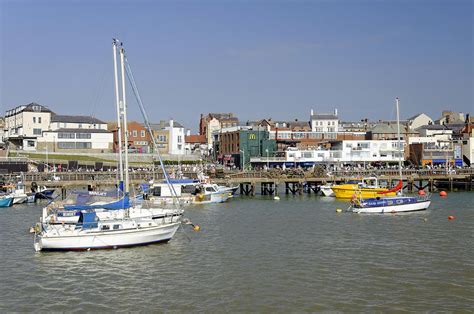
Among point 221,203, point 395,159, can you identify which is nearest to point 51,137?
point 221,203

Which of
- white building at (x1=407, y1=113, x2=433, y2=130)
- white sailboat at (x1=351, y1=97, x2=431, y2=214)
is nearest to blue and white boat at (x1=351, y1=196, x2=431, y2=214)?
white sailboat at (x1=351, y1=97, x2=431, y2=214)

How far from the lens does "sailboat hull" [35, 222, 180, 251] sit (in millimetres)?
35906

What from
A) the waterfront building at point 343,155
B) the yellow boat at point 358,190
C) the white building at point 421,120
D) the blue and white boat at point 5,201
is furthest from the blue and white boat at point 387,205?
the white building at point 421,120

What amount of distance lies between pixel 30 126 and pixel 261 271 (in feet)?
363

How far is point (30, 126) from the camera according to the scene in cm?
12825

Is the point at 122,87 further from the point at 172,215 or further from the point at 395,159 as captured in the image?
the point at 395,159

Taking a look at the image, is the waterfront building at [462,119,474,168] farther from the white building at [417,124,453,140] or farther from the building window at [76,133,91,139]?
the building window at [76,133,91,139]

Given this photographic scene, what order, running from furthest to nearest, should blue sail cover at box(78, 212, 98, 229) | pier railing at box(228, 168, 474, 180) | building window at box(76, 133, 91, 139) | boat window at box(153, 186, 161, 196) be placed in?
building window at box(76, 133, 91, 139) → pier railing at box(228, 168, 474, 180) → boat window at box(153, 186, 161, 196) → blue sail cover at box(78, 212, 98, 229)

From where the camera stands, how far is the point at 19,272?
3152cm

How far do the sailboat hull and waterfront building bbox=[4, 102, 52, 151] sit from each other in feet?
311

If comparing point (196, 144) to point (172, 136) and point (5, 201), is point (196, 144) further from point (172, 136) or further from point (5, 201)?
point (5, 201)

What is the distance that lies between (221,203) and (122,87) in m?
29.2

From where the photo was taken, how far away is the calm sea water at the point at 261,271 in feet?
84.3

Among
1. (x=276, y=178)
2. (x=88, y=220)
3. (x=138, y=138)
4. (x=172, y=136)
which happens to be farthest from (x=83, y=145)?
(x=88, y=220)
